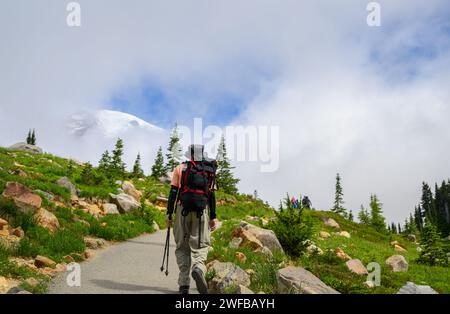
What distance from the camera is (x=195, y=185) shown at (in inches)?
277

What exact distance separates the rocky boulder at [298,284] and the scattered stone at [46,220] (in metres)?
7.35

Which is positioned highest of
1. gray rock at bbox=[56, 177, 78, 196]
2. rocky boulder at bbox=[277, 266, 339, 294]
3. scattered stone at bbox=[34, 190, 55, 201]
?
gray rock at bbox=[56, 177, 78, 196]

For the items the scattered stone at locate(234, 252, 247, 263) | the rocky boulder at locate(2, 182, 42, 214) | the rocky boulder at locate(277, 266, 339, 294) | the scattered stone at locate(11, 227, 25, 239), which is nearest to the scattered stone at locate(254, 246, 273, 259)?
the scattered stone at locate(234, 252, 247, 263)

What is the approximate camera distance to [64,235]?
417 inches

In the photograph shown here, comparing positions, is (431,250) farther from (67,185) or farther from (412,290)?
(67,185)

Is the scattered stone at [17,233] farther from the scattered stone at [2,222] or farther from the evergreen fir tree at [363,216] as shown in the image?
the evergreen fir tree at [363,216]

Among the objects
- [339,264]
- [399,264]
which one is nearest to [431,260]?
[399,264]

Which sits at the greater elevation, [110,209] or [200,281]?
[110,209]

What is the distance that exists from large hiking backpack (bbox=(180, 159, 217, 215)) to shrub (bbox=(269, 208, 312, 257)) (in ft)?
22.5

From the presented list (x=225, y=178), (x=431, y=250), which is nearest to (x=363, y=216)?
(x=225, y=178)

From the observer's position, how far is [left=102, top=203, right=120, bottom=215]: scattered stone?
16062 mm

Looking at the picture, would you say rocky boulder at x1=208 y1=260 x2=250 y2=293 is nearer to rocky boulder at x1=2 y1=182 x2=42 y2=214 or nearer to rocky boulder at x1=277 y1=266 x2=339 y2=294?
rocky boulder at x1=277 y1=266 x2=339 y2=294

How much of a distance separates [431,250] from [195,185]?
17.4 meters

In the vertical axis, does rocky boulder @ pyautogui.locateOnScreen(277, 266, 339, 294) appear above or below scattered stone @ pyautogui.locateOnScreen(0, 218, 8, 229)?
below
